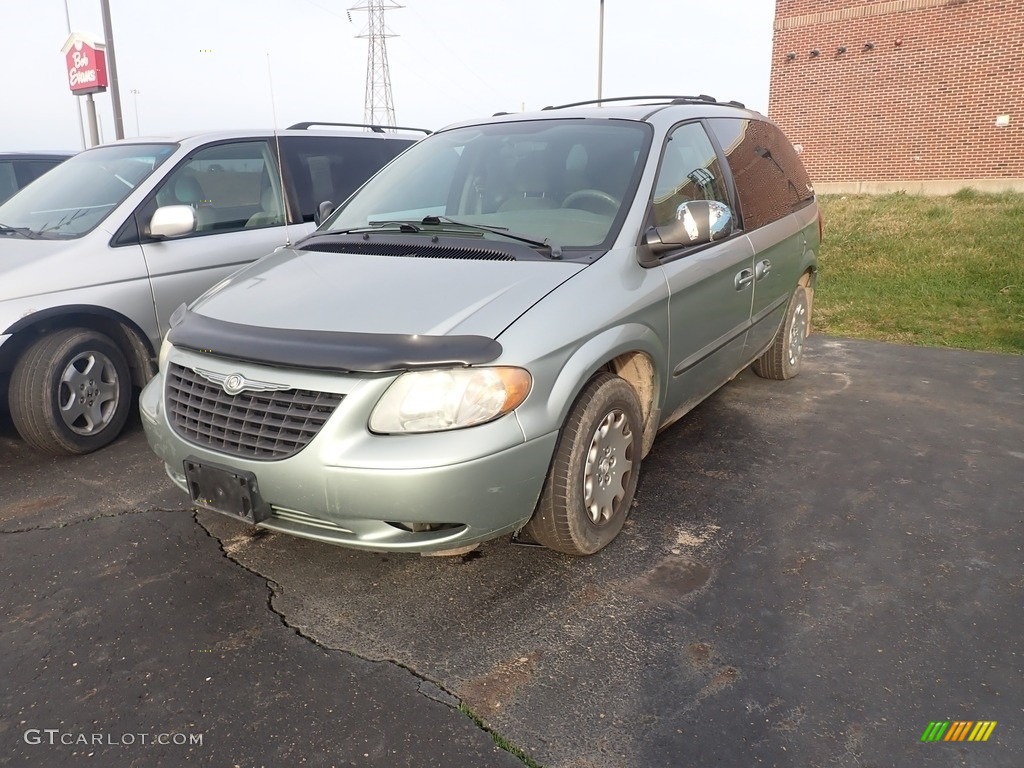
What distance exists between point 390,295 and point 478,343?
51 cm

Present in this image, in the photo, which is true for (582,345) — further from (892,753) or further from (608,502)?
(892,753)

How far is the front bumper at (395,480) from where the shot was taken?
8.08 ft

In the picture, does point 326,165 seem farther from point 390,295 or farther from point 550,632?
point 550,632

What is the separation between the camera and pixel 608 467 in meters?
3.13

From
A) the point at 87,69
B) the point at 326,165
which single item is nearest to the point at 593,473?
the point at 326,165

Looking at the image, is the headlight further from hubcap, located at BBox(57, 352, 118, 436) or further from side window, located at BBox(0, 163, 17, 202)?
side window, located at BBox(0, 163, 17, 202)

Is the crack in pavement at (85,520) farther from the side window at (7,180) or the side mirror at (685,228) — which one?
the side window at (7,180)

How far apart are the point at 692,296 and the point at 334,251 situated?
1684mm

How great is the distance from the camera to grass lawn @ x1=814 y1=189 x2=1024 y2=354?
759 centimetres

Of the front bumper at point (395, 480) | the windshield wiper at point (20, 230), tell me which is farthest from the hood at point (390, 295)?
the windshield wiper at point (20, 230)

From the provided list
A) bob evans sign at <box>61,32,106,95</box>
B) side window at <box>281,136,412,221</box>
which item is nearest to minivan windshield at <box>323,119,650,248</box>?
side window at <box>281,136,412,221</box>

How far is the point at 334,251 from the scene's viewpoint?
138 inches

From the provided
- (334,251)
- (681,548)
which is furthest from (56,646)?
(681,548)

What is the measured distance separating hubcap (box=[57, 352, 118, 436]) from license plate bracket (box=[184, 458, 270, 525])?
189cm
